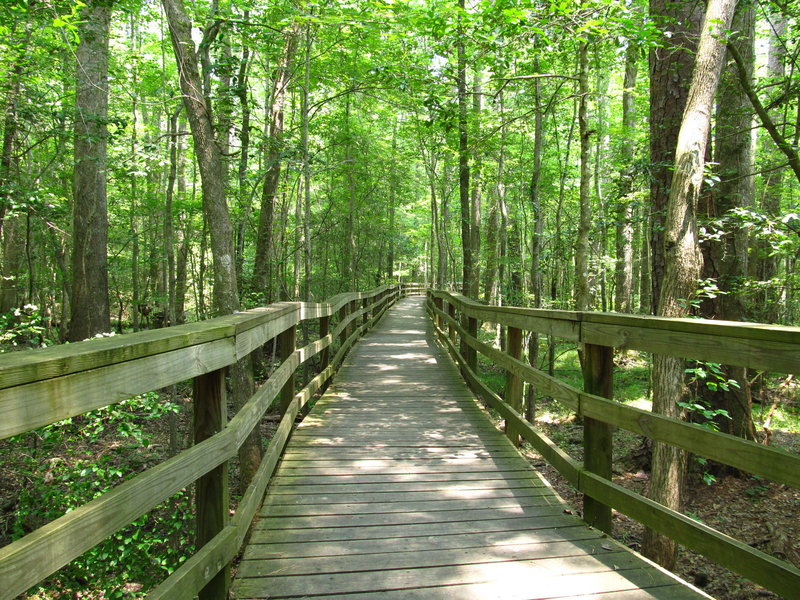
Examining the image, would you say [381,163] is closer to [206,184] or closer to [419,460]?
[206,184]

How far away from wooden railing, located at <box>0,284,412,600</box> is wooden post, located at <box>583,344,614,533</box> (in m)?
1.87

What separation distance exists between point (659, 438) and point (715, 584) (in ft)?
11.2

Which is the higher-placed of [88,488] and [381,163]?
[381,163]

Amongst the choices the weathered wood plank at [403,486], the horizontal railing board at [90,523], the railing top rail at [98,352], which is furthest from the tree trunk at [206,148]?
the horizontal railing board at [90,523]

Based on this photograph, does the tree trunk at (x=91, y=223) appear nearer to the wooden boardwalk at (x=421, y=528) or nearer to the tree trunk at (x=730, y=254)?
the wooden boardwalk at (x=421, y=528)

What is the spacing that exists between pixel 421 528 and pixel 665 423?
1.42 meters

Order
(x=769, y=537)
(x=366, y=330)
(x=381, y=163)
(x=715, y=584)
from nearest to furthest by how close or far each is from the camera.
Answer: (x=715, y=584)
(x=769, y=537)
(x=366, y=330)
(x=381, y=163)

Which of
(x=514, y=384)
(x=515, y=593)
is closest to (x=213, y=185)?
(x=514, y=384)

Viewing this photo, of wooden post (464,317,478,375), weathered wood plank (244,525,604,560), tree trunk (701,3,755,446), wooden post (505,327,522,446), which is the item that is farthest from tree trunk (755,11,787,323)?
weathered wood plank (244,525,604,560)

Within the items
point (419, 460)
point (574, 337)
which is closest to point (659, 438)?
point (574, 337)

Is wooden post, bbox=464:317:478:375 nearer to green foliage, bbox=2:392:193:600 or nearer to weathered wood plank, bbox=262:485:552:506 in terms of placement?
weathered wood plank, bbox=262:485:552:506

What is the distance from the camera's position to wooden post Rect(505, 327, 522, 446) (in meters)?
4.18

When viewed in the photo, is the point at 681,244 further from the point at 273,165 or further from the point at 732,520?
the point at 273,165

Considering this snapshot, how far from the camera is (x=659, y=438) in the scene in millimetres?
2203
